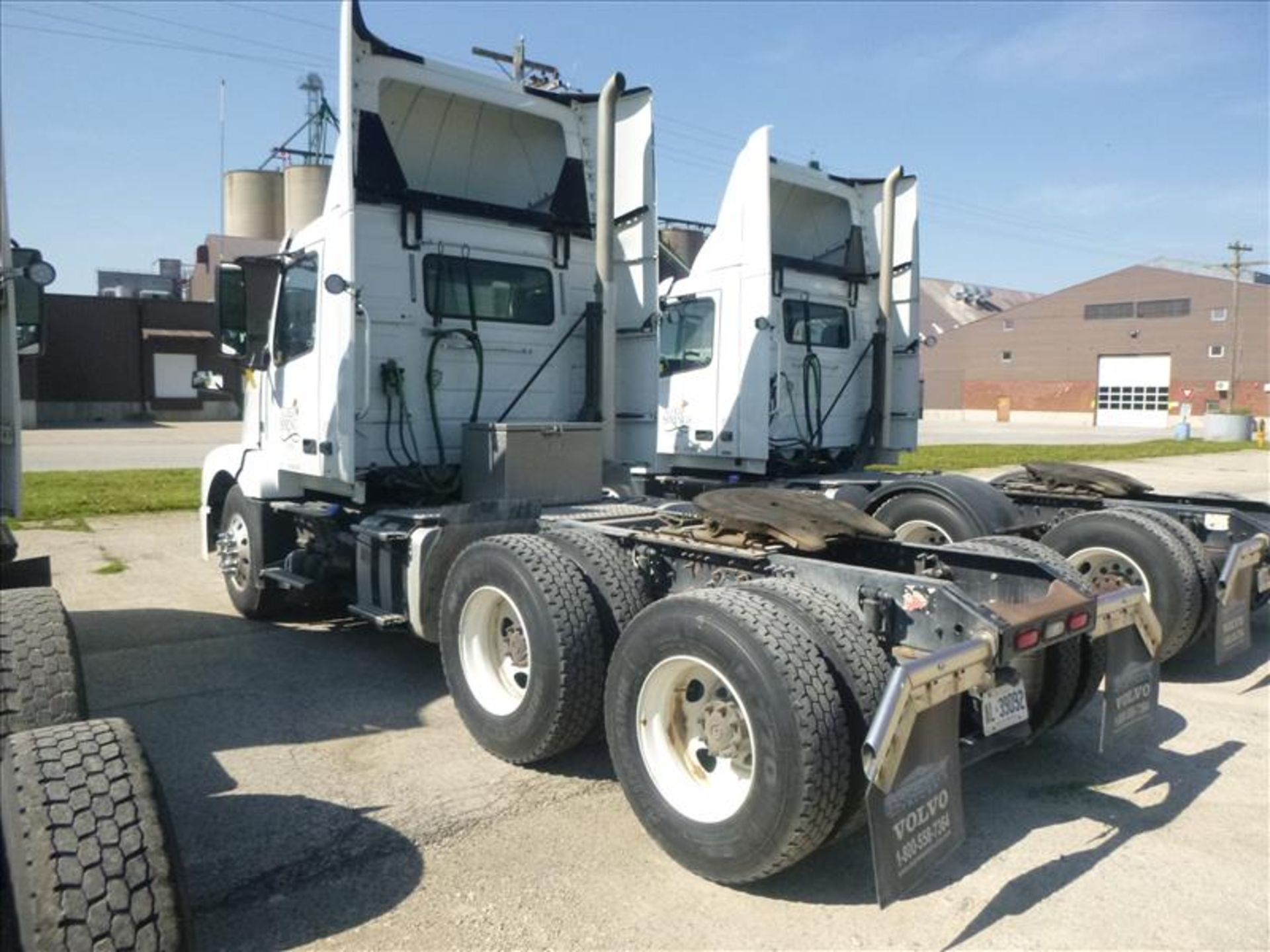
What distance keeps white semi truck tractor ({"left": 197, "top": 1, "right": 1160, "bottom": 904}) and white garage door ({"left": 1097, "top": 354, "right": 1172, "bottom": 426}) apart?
54.3 meters

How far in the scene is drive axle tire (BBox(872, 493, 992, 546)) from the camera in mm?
6621

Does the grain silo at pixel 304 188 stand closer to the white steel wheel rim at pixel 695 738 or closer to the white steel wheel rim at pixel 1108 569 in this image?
the white steel wheel rim at pixel 1108 569

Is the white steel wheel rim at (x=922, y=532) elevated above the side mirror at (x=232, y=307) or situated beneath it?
situated beneath

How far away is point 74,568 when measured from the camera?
948cm

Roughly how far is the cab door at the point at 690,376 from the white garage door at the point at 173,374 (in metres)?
34.5

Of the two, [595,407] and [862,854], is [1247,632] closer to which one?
[862,854]

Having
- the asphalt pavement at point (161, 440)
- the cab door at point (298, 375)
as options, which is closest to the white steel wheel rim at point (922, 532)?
the cab door at point (298, 375)

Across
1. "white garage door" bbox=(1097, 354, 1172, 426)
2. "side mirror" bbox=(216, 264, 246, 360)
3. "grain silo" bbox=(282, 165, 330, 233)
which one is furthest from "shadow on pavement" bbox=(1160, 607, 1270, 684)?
"white garage door" bbox=(1097, 354, 1172, 426)

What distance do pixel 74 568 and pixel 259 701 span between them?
5133 mm

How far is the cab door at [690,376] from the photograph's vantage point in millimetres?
9312

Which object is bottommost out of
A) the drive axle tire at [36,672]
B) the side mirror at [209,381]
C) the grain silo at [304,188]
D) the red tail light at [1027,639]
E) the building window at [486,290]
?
the drive axle tire at [36,672]

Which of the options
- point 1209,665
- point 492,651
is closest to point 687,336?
point 1209,665

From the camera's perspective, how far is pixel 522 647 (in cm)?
480

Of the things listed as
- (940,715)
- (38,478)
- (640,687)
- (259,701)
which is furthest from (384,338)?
(38,478)
